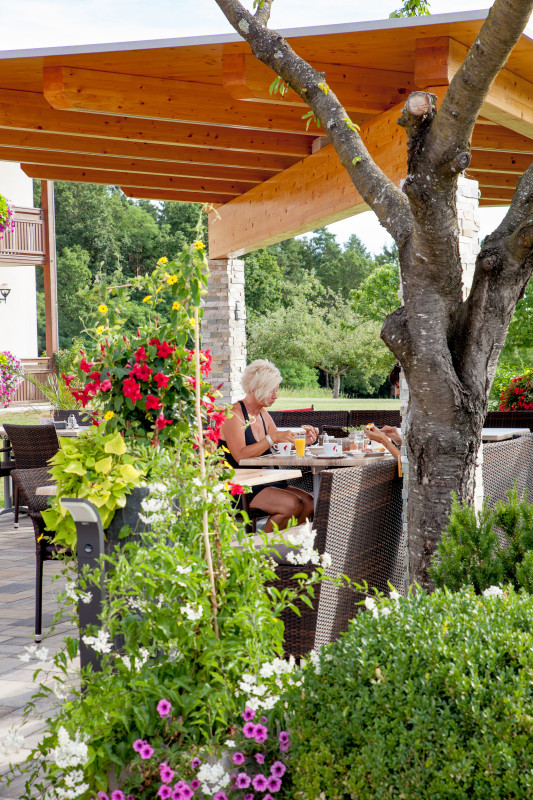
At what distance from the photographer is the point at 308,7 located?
35.0 feet

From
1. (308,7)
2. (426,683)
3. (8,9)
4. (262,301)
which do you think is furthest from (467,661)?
(262,301)

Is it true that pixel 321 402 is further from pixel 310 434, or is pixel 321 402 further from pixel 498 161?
pixel 310 434

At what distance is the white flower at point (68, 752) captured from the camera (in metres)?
1.69

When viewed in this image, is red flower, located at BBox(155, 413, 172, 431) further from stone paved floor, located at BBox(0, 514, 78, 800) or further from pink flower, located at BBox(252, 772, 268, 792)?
pink flower, located at BBox(252, 772, 268, 792)

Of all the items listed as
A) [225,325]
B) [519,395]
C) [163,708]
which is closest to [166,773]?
[163,708]

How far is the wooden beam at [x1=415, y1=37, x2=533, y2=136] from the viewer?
4617 mm

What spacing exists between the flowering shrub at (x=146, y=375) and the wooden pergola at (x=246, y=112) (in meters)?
0.98

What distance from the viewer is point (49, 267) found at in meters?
20.0

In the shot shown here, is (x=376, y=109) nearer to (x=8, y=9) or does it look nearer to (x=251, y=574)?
(x=251, y=574)

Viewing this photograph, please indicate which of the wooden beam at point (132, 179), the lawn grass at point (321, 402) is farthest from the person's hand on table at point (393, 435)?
the lawn grass at point (321, 402)

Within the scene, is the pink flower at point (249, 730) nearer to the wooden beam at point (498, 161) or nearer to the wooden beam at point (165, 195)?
the wooden beam at point (498, 161)

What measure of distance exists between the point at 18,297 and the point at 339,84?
17.1m

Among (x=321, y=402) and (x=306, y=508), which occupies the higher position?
Answer: (x=306, y=508)

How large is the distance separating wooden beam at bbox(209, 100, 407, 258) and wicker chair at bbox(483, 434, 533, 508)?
194 centimetres
